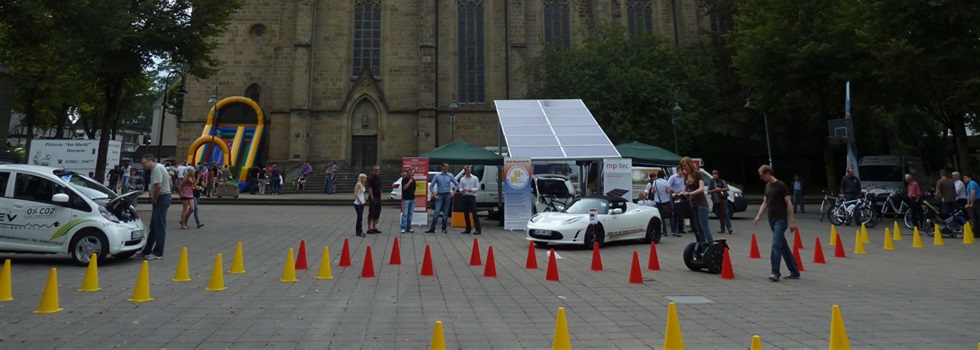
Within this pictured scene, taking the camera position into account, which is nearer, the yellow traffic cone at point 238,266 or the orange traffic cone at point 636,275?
the orange traffic cone at point 636,275

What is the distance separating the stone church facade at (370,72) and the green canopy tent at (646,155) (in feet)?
61.2

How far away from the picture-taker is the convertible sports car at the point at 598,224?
11664 mm

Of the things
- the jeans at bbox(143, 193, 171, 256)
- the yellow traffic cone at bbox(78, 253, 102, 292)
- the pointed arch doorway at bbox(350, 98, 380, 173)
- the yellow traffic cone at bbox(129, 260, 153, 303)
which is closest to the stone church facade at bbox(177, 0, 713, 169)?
the pointed arch doorway at bbox(350, 98, 380, 173)

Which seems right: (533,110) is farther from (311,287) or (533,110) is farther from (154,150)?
(154,150)

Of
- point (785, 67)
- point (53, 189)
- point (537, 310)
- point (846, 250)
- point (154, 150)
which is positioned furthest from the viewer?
point (154, 150)

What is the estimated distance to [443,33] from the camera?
127 ft

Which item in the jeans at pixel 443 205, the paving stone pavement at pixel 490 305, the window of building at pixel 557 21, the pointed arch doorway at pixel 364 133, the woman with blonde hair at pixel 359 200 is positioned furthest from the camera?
the window of building at pixel 557 21

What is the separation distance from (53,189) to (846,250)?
1467 cm

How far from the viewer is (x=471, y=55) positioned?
39.2m

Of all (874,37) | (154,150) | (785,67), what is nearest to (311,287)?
(874,37)

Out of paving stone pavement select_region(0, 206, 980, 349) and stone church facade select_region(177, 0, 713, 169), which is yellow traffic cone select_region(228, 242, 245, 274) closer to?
paving stone pavement select_region(0, 206, 980, 349)

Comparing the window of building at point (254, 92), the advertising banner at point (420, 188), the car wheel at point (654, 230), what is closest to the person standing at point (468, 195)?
the advertising banner at point (420, 188)

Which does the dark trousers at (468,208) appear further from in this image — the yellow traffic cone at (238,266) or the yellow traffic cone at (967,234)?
the yellow traffic cone at (967,234)

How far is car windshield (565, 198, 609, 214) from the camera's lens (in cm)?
1220
